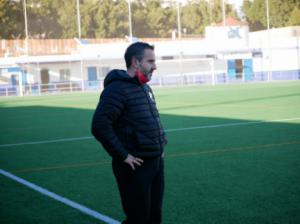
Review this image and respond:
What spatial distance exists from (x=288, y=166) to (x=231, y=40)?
4862 cm

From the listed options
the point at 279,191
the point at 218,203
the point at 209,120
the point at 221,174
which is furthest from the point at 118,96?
the point at 209,120

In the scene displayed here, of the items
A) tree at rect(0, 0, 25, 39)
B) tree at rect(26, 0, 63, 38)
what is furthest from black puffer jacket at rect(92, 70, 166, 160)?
tree at rect(26, 0, 63, 38)

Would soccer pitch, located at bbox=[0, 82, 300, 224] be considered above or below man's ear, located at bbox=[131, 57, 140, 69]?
below

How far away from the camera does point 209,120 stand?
667 inches

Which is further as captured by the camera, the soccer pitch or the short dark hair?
the soccer pitch

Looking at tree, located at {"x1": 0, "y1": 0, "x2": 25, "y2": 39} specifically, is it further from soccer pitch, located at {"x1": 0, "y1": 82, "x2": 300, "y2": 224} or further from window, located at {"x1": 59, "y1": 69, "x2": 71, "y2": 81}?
soccer pitch, located at {"x1": 0, "y1": 82, "x2": 300, "y2": 224}

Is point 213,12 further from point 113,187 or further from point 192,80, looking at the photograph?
point 113,187

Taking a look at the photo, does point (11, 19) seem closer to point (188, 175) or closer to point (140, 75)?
point (188, 175)

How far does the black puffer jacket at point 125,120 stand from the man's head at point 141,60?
69 mm

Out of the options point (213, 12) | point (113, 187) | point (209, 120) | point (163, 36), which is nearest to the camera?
point (113, 187)

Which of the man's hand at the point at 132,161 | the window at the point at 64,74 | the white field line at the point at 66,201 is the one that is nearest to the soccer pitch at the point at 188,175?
the white field line at the point at 66,201

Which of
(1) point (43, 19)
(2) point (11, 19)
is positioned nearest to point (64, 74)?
(2) point (11, 19)

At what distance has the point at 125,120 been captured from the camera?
4281mm

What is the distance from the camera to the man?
13.8 feet
